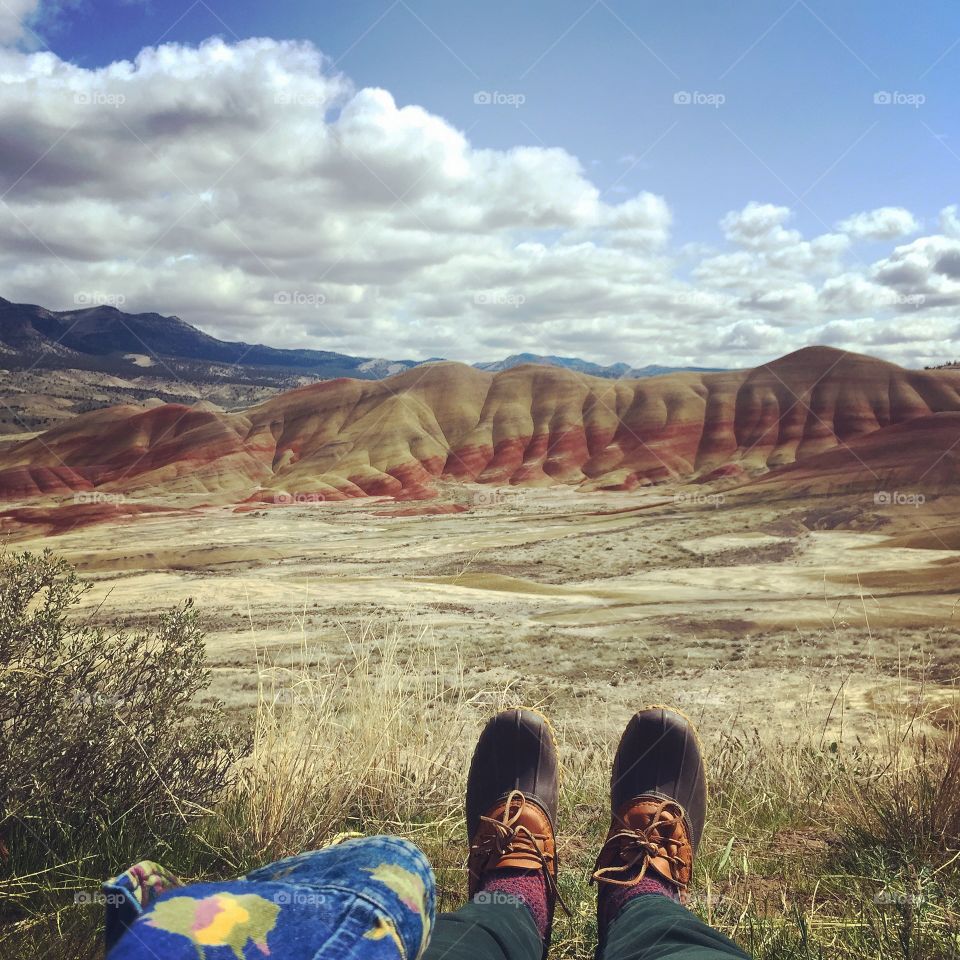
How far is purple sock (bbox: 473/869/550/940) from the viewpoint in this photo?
2.02 metres

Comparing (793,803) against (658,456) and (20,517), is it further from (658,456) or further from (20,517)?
(658,456)

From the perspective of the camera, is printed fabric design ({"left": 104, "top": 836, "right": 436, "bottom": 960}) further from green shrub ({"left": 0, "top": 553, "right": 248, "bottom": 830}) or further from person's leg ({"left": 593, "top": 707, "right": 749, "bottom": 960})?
green shrub ({"left": 0, "top": 553, "right": 248, "bottom": 830})

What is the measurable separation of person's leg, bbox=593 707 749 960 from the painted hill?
51.0m

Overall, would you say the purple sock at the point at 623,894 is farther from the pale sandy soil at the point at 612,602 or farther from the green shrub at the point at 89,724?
the green shrub at the point at 89,724

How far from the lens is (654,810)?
2.58m

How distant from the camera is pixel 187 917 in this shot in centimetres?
109

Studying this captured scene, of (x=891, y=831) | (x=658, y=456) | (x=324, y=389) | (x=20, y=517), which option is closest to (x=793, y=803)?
(x=891, y=831)

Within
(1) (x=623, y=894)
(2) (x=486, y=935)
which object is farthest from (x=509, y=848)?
(2) (x=486, y=935)

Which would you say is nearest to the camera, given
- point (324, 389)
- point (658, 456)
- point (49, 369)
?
point (658, 456)

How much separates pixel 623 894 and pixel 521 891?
1.06ft

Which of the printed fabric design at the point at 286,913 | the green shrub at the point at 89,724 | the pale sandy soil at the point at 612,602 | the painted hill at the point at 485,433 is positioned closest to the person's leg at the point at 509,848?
the printed fabric design at the point at 286,913

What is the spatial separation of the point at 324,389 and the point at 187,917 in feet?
283

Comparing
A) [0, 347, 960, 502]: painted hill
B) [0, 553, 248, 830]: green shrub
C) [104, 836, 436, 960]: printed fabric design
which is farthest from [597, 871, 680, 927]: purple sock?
[0, 347, 960, 502]: painted hill

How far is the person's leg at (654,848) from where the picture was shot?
1.65m
